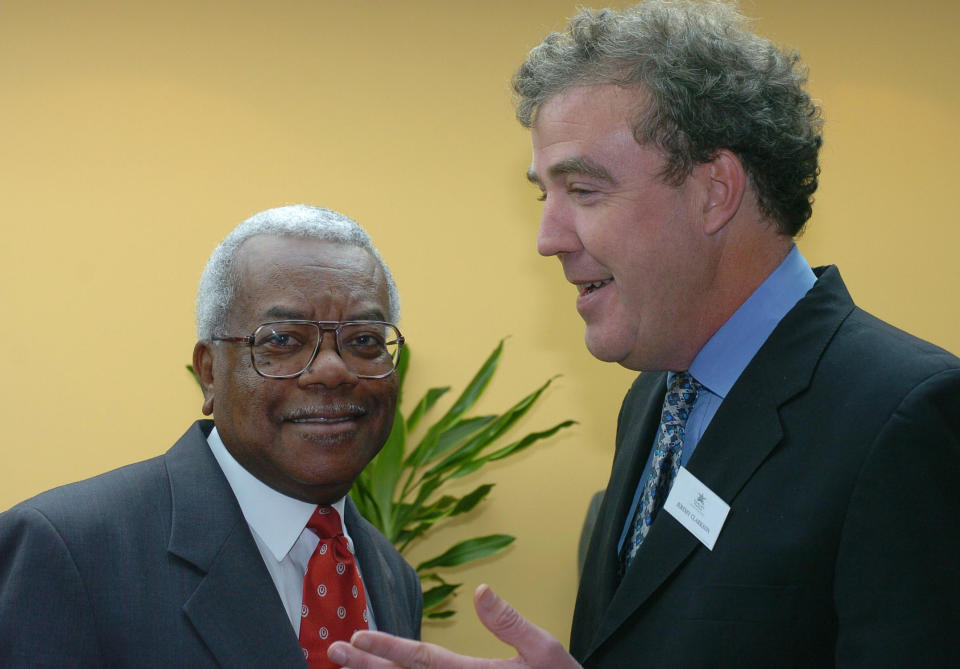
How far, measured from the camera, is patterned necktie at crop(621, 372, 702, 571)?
166cm

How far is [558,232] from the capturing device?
1659 millimetres

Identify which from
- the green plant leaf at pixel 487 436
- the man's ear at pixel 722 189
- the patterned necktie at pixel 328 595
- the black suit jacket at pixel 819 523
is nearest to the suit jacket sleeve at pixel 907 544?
the black suit jacket at pixel 819 523

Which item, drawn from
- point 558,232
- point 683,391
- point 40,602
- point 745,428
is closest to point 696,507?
point 745,428

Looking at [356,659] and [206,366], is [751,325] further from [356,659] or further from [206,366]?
[206,366]

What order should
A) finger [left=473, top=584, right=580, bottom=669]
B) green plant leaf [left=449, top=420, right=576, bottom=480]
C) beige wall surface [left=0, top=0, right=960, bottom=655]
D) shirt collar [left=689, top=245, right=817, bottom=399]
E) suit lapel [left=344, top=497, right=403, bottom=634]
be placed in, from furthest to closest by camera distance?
beige wall surface [left=0, top=0, right=960, bottom=655], green plant leaf [left=449, top=420, right=576, bottom=480], suit lapel [left=344, top=497, right=403, bottom=634], shirt collar [left=689, top=245, right=817, bottom=399], finger [left=473, top=584, right=580, bottom=669]

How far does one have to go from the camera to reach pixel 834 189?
14.4 feet

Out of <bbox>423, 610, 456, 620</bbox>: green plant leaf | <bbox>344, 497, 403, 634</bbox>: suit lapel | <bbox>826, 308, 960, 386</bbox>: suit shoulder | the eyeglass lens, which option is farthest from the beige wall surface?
<bbox>826, 308, 960, 386</bbox>: suit shoulder

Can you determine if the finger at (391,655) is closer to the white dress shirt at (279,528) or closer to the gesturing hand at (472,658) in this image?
the gesturing hand at (472,658)

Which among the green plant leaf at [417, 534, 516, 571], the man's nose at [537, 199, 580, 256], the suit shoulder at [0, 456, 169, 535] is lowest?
the green plant leaf at [417, 534, 516, 571]

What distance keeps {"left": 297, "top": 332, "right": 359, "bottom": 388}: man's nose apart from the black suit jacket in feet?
1.92

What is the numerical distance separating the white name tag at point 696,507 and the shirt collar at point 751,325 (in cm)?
17

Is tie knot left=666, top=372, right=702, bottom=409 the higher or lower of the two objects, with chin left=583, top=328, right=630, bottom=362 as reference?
lower

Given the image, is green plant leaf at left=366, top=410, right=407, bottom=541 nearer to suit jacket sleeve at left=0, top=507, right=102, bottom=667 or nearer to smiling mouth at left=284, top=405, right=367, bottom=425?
smiling mouth at left=284, top=405, right=367, bottom=425

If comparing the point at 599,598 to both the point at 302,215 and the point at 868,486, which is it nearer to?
the point at 868,486
